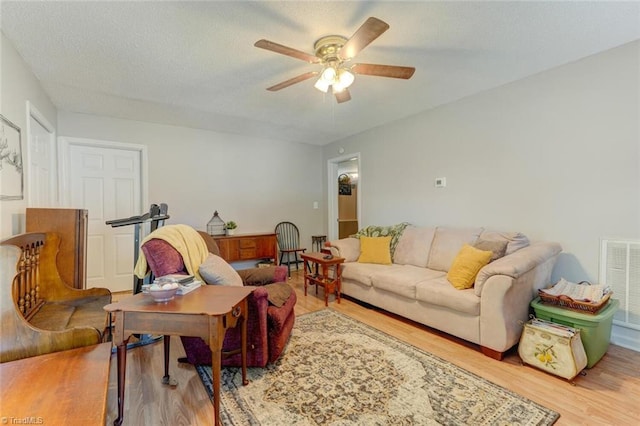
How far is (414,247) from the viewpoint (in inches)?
136

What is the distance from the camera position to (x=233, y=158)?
15.4ft

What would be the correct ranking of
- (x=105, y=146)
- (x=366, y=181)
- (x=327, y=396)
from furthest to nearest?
(x=366, y=181) → (x=105, y=146) → (x=327, y=396)

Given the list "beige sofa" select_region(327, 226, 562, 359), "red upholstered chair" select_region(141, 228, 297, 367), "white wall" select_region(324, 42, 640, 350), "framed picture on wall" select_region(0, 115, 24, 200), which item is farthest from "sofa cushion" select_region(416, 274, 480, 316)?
"framed picture on wall" select_region(0, 115, 24, 200)

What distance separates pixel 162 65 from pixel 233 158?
2271mm

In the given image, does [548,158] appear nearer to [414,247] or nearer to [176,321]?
[414,247]

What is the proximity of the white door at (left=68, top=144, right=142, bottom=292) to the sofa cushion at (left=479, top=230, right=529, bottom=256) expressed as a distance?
175 inches

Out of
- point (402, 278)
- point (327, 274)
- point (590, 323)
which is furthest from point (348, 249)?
point (590, 323)

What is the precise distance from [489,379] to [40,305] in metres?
3.11

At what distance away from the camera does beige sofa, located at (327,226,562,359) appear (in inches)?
84.1

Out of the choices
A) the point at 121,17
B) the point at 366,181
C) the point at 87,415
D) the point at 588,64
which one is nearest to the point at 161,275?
the point at 87,415

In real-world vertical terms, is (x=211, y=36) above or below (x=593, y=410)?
above

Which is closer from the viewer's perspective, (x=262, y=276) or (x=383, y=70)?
(x=383, y=70)

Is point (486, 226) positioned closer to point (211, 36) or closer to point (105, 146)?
point (211, 36)

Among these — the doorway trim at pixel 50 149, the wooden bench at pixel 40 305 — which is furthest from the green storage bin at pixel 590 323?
the doorway trim at pixel 50 149
